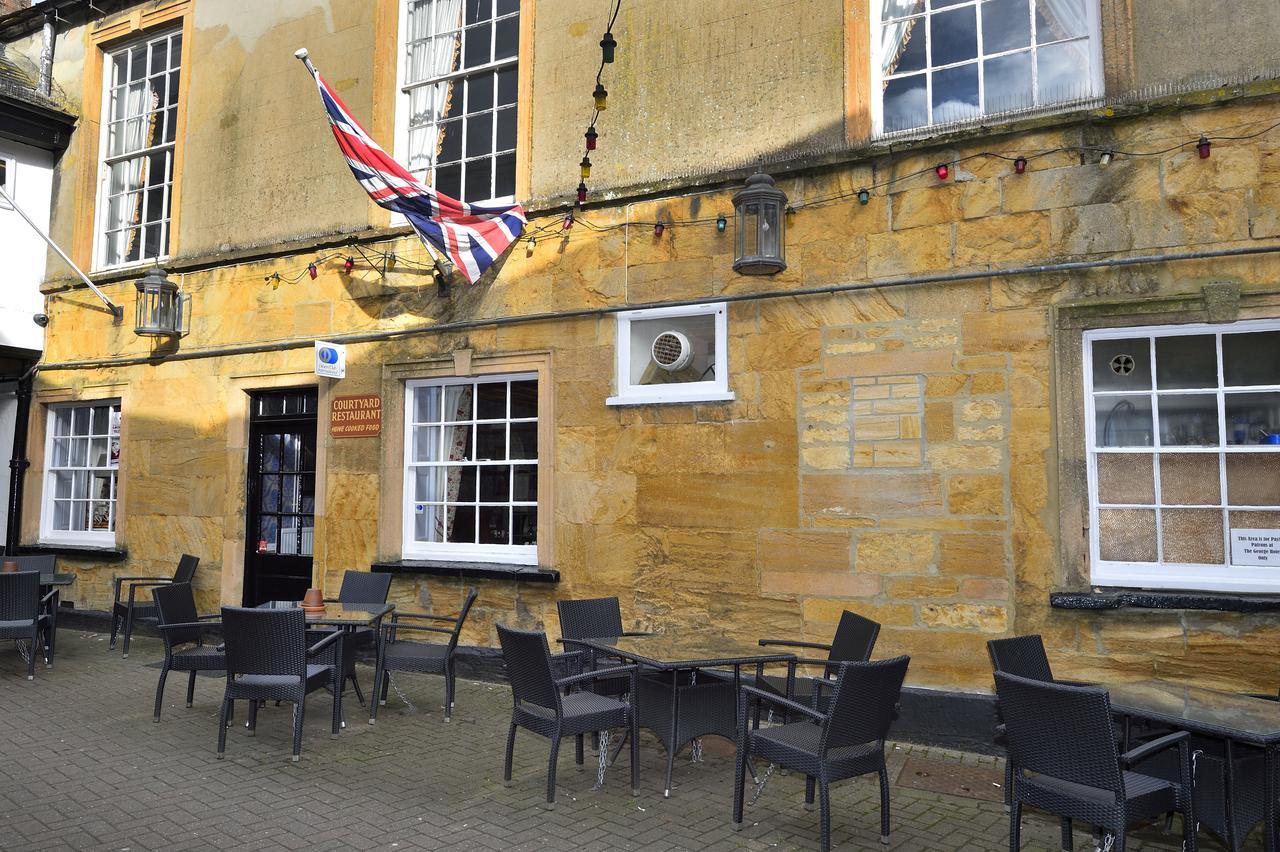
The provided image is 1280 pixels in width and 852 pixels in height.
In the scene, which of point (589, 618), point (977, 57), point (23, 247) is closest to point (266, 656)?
point (589, 618)

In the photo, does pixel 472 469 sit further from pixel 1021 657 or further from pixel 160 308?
pixel 1021 657

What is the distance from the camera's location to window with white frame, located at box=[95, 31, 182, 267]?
10758 millimetres

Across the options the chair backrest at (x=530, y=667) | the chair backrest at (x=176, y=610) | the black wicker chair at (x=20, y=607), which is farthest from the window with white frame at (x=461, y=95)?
the black wicker chair at (x=20, y=607)

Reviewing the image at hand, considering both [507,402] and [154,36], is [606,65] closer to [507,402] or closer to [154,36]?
[507,402]

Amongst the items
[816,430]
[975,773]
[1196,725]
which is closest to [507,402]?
[816,430]

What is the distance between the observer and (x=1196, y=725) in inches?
150

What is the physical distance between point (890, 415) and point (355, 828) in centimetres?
413

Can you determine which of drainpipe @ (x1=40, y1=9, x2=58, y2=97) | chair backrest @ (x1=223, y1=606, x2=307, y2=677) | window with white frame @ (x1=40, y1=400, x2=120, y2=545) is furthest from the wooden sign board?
drainpipe @ (x1=40, y1=9, x2=58, y2=97)

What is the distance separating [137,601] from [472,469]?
4.07m

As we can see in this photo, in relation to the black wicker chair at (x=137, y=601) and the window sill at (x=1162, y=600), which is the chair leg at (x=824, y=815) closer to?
the window sill at (x=1162, y=600)

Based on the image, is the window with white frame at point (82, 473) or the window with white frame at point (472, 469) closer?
the window with white frame at point (472, 469)

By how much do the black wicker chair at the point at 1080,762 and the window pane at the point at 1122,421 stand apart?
247cm

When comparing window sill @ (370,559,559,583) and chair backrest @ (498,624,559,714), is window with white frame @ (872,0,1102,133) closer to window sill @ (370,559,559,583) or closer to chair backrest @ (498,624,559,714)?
window sill @ (370,559,559,583)

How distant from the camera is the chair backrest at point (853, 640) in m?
5.32
